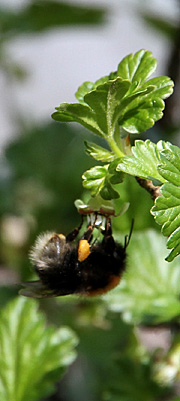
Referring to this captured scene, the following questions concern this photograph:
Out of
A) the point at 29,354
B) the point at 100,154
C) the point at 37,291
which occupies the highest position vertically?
the point at 100,154

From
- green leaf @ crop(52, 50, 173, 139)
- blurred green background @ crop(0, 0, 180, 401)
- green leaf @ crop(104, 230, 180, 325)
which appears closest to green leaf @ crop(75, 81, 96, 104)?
green leaf @ crop(52, 50, 173, 139)

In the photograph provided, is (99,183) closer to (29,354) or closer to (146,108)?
(146,108)

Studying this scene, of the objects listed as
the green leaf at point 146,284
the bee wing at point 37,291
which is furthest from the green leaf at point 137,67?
the green leaf at point 146,284

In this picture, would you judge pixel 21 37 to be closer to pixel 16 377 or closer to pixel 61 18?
pixel 61 18

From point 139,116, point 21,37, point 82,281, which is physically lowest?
point 82,281

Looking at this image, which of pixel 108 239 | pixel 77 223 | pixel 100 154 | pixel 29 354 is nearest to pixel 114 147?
pixel 100 154

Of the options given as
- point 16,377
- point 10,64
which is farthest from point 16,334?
point 10,64

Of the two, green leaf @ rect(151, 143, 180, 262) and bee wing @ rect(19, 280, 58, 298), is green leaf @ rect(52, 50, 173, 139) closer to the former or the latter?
green leaf @ rect(151, 143, 180, 262)
